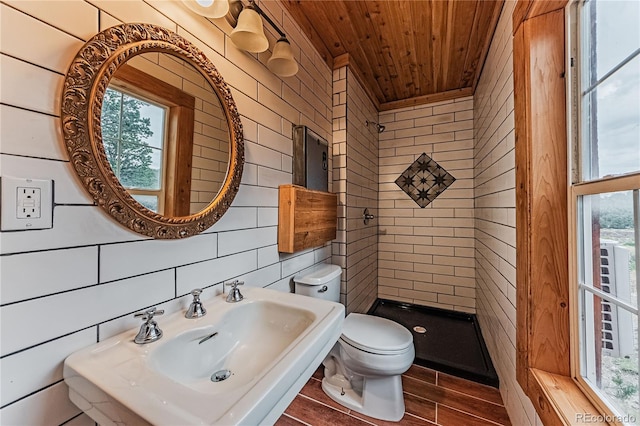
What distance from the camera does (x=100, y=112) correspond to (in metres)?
0.65

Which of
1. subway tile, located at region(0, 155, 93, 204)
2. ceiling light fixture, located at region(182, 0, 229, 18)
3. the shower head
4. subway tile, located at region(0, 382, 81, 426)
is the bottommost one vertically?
subway tile, located at region(0, 382, 81, 426)

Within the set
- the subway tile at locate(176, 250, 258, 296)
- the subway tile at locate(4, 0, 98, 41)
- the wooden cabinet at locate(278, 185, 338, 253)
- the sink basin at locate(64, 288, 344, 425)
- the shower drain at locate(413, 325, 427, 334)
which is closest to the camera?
the sink basin at locate(64, 288, 344, 425)

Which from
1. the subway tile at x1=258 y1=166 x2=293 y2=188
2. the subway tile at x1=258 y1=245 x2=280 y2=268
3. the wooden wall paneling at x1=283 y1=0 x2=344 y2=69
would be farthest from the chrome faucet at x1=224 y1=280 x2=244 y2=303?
the wooden wall paneling at x1=283 y1=0 x2=344 y2=69

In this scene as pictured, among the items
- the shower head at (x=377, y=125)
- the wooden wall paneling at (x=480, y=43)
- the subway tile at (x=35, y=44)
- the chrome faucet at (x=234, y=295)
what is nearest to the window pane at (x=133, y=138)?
the subway tile at (x=35, y=44)

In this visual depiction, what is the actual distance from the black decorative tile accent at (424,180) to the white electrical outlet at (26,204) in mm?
2737

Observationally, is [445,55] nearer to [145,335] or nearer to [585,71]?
[585,71]

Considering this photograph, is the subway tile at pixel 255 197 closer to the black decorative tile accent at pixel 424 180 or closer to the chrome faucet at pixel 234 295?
the chrome faucet at pixel 234 295

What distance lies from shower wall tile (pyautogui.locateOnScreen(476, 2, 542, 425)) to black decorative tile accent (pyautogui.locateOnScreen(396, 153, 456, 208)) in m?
0.46

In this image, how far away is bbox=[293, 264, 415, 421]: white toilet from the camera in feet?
4.37

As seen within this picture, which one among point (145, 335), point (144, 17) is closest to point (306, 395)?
point (145, 335)

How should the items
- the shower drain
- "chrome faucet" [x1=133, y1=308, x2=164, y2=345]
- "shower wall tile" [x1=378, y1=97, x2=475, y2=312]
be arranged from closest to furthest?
"chrome faucet" [x1=133, y1=308, x2=164, y2=345] → the shower drain → "shower wall tile" [x1=378, y1=97, x2=475, y2=312]

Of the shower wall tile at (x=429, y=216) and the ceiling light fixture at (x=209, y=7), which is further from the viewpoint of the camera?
the shower wall tile at (x=429, y=216)

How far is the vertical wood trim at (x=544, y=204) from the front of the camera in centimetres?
96

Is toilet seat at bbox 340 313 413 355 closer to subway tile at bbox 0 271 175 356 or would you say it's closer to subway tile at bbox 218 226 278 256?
subway tile at bbox 218 226 278 256
